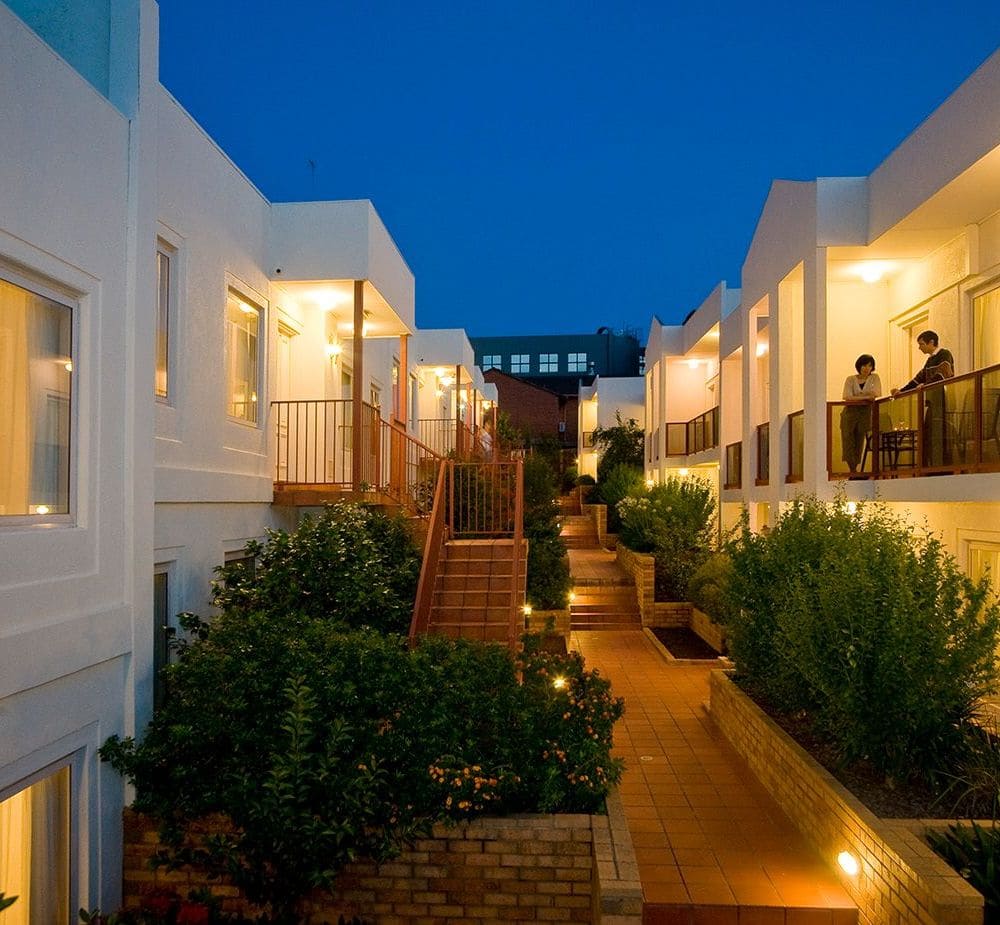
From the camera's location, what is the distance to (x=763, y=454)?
48.1 feet

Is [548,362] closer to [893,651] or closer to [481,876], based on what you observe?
[893,651]

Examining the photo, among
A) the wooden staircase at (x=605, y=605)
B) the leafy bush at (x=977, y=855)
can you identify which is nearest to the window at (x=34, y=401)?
the leafy bush at (x=977, y=855)

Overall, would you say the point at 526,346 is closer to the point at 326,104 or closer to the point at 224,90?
the point at 326,104

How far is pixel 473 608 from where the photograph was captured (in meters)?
9.97

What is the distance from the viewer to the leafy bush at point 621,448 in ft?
106

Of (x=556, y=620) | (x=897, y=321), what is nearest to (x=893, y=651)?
(x=897, y=321)

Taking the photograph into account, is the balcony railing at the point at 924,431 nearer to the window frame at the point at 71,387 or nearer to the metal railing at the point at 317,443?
the metal railing at the point at 317,443

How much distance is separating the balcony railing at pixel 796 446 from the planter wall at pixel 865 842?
520 cm

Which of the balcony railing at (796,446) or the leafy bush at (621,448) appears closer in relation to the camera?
the balcony railing at (796,446)

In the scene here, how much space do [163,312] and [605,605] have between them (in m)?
11.6

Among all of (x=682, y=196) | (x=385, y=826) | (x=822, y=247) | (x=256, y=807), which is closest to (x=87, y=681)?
(x=256, y=807)

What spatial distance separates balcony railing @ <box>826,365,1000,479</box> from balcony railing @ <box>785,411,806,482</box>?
3.05ft

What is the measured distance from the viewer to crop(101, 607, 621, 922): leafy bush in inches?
196

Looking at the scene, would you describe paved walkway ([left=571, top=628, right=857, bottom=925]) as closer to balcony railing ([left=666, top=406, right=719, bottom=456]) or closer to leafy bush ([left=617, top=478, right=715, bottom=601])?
leafy bush ([left=617, top=478, right=715, bottom=601])
